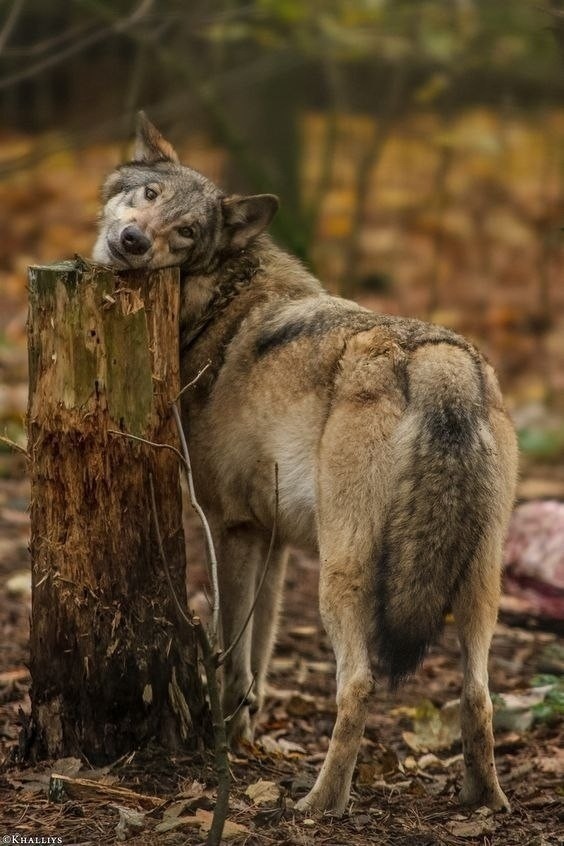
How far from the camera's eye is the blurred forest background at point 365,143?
1213 cm

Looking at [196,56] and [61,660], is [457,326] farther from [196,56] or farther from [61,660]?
[61,660]

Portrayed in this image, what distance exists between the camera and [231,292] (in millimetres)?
5629

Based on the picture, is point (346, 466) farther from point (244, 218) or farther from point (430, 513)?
point (244, 218)

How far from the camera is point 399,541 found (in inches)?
176

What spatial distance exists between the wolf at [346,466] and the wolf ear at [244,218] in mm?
94

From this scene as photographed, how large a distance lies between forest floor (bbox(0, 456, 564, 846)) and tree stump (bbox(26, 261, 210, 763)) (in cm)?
20

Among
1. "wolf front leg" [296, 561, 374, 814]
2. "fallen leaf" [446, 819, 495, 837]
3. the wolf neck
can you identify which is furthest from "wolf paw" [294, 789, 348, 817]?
the wolf neck

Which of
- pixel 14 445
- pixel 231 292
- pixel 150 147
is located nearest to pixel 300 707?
pixel 231 292

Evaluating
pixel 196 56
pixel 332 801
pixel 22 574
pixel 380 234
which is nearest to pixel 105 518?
pixel 332 801

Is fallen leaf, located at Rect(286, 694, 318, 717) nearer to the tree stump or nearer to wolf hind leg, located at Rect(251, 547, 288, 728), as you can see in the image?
wolf hind leg, located at Rect(251, 547, 288, 728)

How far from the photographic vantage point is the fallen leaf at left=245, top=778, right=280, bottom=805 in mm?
4512

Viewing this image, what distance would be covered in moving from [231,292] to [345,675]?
201cm

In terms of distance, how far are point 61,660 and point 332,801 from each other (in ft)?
3.83

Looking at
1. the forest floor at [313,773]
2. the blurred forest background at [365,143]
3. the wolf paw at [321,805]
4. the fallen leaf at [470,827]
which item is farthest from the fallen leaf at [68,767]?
the blurred forest background at [365,143]
